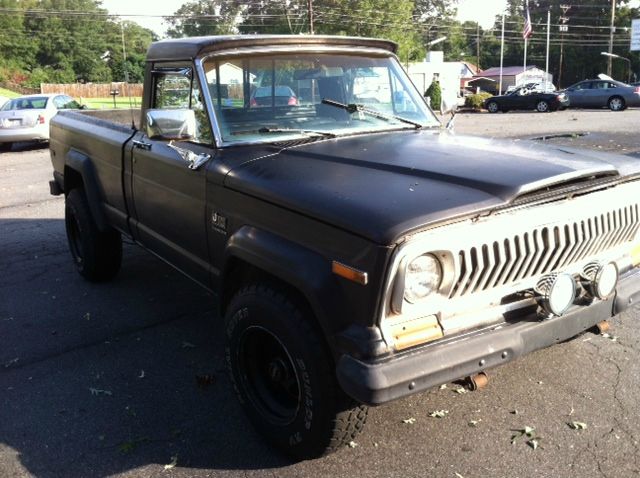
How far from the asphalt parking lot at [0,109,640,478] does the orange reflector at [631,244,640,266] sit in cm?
79

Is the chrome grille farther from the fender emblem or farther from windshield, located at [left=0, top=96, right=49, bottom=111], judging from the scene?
windshield, located at [left=0, top=96, right=49, bottom=111]

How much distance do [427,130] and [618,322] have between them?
6.59 ft

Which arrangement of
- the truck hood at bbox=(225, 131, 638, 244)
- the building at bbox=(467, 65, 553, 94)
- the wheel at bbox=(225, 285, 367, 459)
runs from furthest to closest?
the building at bbox=(467, 65, 553, 94)
the wheel at bbox=(225, 285, 367, 459)
the truck hood at bbox=(225, 131, 638, 244)

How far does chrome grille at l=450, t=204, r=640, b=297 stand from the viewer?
8.57 feet

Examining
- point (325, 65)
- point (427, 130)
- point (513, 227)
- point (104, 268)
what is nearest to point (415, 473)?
point (513, 227)

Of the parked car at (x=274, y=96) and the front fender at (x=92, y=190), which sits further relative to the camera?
the front fender at (x=92, y=190)

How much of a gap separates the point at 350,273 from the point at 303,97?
186 centimetres

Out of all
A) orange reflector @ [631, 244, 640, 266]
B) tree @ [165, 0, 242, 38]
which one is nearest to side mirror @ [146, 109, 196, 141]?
orange reflector @ [631, 244, 640, 266]

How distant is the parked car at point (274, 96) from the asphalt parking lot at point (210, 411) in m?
1.70

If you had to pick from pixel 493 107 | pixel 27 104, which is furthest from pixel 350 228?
pixel 493 107

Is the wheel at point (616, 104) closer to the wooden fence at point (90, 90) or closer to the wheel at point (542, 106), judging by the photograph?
the wheel at point (542, 106)

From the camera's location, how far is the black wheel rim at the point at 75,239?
5941 millimetres

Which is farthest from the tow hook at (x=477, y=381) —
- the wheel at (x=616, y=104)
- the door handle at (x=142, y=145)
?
the wheel at (x=616, y=104)

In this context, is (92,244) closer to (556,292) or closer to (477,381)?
(477,381)
